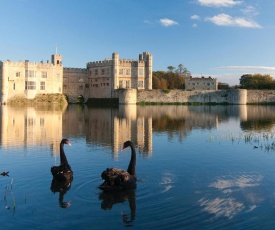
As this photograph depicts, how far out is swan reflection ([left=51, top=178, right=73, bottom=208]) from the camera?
378 inches

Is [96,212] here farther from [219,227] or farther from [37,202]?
[219,227]

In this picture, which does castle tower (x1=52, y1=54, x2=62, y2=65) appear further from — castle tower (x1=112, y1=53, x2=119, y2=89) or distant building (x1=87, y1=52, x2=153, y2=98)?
castle tower (x1=112, y1=53, x2=119, y2=89)

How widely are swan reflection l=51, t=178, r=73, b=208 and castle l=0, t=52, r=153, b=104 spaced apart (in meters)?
56.4

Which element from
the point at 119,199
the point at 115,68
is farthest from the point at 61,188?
the point at 115,68

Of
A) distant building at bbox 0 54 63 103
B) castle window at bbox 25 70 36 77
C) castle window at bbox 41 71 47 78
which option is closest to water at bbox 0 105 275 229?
distant building at bbox 0 54 63 103

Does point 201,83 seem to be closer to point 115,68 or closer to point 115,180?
point 115,68

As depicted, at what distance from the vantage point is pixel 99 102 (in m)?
73.9

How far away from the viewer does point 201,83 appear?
9931 centimetres

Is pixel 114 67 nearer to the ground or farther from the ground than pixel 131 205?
farther from the ground

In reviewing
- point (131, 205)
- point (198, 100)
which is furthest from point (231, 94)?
point (131, 205)

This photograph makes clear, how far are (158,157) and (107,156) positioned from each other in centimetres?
221

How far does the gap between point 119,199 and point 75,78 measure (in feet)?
224

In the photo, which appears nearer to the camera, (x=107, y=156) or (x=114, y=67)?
(x=107, y=156)

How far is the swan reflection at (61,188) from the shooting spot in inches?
378
